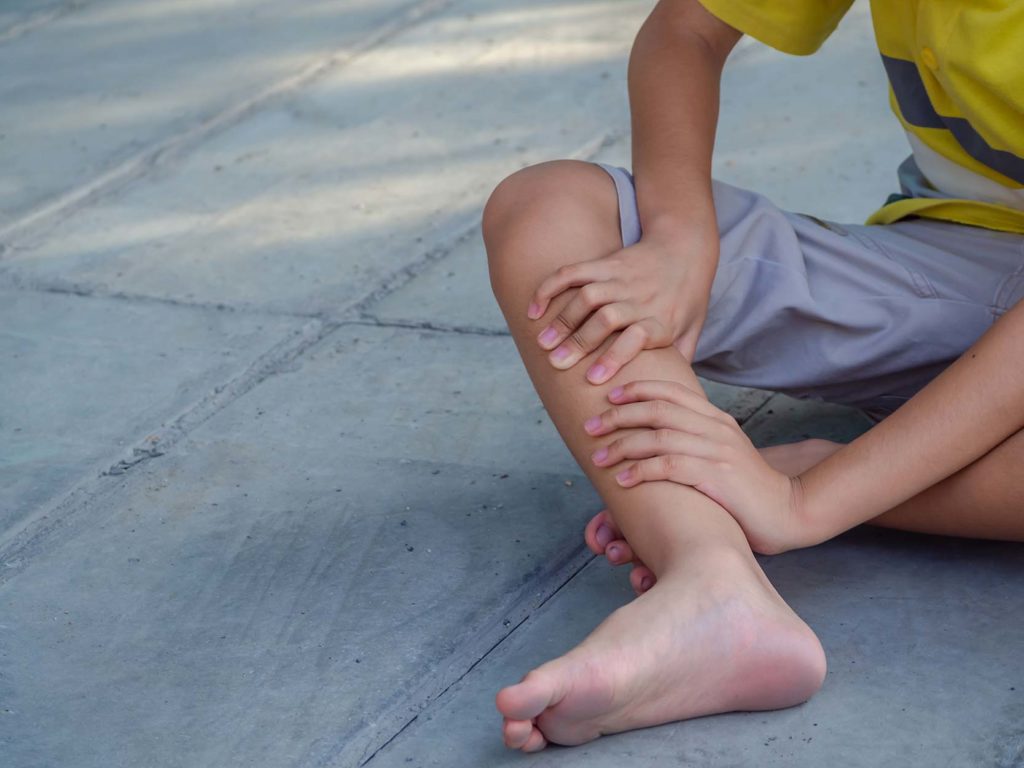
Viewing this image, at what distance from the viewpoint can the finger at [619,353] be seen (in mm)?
1351

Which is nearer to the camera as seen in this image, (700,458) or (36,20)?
(700,458)

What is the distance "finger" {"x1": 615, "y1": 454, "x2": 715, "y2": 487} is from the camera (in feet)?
4.29

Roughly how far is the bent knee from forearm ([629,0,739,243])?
0.05m

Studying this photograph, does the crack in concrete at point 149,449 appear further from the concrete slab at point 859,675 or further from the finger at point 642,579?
the finger at point 642,579

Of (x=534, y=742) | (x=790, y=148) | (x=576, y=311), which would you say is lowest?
(x=790, y=148)

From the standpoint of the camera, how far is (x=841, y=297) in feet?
5.12

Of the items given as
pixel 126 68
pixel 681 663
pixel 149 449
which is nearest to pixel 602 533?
pixel 681 663

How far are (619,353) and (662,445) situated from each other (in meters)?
0.09

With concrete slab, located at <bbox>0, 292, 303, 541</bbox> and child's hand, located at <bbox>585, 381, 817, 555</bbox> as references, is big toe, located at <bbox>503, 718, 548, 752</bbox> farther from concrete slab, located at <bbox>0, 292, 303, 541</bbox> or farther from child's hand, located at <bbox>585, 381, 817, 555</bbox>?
concrete slab, located at <bbox>0, 292, 303, 541</bbox>

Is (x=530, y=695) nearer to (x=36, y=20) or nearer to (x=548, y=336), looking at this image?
(x=548, y=336)

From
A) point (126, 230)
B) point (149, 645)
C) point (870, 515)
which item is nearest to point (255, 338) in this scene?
point (126, 230)

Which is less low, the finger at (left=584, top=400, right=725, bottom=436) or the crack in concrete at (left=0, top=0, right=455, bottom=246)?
the finger at (left=584, top=400, right=725, bottom=436)

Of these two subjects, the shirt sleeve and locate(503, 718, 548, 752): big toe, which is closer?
locate(503, 718, 548, 752): big toe

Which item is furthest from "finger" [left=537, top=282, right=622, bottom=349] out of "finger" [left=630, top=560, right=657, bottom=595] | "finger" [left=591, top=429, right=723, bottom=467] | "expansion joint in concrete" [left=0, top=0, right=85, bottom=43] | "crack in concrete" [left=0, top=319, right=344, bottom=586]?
"expansion joint in concrete" [left=0, top=0, right=85, bottom=43]
